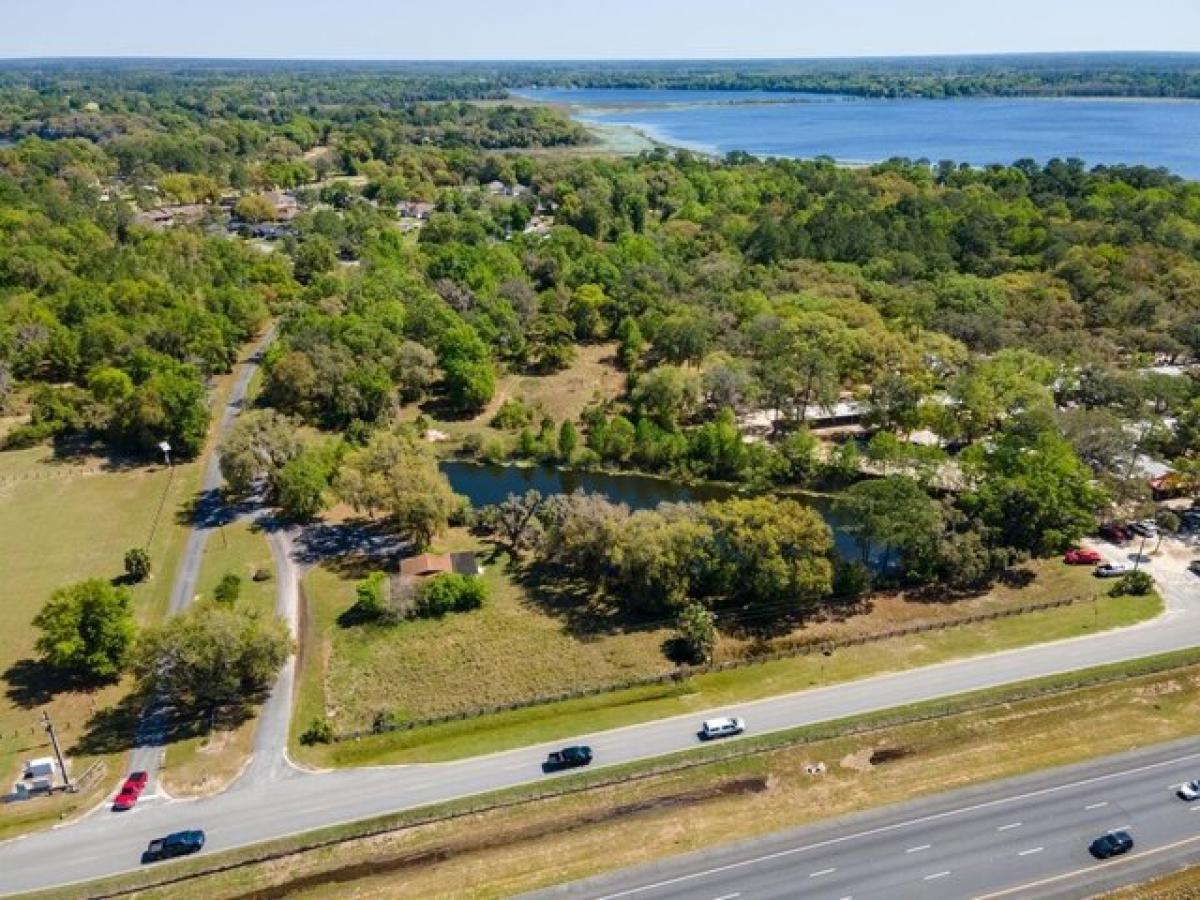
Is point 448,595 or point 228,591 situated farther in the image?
point 448,595

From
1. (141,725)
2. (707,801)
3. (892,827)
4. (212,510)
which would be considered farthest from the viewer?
(212,510)

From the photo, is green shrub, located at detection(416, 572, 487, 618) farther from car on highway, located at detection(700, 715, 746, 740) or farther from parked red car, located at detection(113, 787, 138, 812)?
parked red car, located at detection(113, 787, 138, 812)

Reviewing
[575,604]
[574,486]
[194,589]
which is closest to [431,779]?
[575,604]

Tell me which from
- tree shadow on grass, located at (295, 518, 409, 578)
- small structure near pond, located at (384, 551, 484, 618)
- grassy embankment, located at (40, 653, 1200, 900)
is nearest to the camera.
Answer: grassy embankment, located at (40, 653, 1200, 900)

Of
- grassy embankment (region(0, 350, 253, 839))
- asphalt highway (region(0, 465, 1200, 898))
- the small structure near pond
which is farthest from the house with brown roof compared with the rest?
grassy embankment (region(0, 350, 253, 839))

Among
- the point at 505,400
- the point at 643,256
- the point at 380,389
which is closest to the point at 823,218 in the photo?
the point at 643,256

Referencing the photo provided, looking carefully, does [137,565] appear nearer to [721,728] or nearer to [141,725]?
[141,725]
